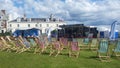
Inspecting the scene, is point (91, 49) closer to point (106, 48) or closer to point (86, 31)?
point (106, 48)

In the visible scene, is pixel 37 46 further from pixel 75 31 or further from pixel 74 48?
pixel 75 31

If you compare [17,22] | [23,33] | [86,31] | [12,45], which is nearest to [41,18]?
[17,22]

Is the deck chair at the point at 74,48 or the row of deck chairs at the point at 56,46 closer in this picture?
the row of deck chairs at the point at 56,46

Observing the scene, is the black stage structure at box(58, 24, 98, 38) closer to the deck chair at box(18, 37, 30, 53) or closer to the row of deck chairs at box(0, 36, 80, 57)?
the row of deck chairs at box(0, 36, 80, 57)

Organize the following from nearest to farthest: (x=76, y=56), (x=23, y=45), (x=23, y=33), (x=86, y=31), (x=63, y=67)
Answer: (x=63, y=67), (x=76, y=56), (x=23, y=45), (x=86, y=31), (x=23, y=33)

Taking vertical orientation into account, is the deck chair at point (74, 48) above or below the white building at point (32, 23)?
below

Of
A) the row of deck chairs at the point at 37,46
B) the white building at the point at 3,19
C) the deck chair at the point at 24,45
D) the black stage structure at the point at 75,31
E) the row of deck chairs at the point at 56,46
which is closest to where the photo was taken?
the row of deck chairs at the point at 56,46

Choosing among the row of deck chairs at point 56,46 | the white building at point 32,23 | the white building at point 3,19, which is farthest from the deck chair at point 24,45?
the white building at point 32,23

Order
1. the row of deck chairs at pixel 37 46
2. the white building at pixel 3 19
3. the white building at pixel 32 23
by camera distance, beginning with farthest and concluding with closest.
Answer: the white building at pixel 32 23, the white building at pixel 3 19, the row of deck chairs at pixel 37 46

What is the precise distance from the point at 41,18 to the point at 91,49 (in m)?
84.7

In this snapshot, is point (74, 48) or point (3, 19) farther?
point (3, 19)

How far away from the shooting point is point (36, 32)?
172 feet

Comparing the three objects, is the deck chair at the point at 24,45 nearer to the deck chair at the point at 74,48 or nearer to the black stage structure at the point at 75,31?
the deck chair at the point at 74,48

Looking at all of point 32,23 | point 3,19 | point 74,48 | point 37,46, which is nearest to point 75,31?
point 37,46
